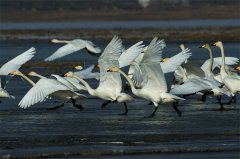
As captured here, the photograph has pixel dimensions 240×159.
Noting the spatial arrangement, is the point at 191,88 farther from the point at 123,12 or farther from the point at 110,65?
the point at 123,12

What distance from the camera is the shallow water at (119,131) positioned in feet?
36.7

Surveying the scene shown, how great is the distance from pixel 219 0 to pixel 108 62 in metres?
71.8

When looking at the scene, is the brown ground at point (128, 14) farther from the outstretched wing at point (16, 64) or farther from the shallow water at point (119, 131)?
the shallow water at point (119, 131)

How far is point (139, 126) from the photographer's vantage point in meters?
13.5

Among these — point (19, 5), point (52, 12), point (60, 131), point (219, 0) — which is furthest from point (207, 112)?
point (219, 0)

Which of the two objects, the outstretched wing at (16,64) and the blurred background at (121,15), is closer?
the outstretched wing at (16,64)

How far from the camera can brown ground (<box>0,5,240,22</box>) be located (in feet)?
210

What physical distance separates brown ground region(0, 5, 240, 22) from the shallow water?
151 feet

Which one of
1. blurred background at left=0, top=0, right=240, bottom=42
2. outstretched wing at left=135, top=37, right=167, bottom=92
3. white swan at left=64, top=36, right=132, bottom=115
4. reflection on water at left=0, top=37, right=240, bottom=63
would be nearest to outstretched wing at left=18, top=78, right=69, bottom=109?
white swan at left=64, top=36, right=132, bottom=115

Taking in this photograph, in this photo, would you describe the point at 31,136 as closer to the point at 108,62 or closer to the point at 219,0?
the point at 108,62

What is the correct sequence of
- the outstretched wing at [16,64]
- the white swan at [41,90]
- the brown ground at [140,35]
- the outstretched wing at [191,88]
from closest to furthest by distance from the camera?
the white swan at [41,90] < the outstretched wing at [191,88] < the outstretched wing at [16,64] < the brown ground at [140,35]

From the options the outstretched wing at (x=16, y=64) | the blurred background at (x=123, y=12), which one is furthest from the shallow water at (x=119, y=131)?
the blurred background at (x=123, y=12)

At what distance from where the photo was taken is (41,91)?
48.6 feet

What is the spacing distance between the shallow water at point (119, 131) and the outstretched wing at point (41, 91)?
0.26 m
